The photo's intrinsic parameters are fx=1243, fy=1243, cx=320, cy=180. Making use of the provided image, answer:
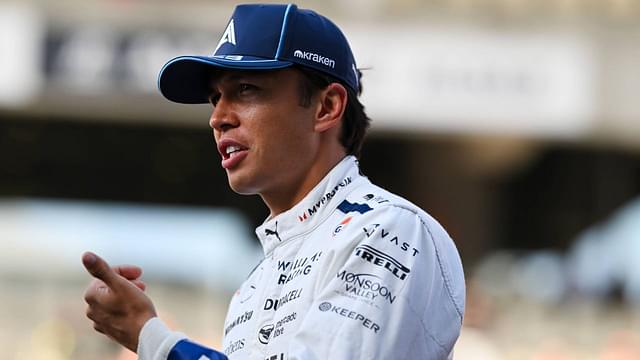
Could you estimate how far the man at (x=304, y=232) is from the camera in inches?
102

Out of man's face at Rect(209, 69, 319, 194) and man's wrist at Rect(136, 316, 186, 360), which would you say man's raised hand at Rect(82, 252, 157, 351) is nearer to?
man's wrist at Rect(136, 316, 186, 360)

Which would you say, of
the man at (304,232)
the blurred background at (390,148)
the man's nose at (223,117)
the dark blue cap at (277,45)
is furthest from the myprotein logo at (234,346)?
the blurred background at (390,148)

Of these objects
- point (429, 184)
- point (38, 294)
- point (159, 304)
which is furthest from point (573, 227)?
point (38, 294)

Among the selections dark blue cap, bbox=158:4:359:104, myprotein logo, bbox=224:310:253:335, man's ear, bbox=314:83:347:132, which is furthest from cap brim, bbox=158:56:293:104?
myprotein logo, bbox=224:310:253:335

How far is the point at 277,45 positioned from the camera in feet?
9.80

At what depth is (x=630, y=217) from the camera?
16.5m

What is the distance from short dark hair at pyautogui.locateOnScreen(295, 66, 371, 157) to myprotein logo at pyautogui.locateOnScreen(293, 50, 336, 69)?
3 cm

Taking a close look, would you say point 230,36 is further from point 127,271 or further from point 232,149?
point 127,271

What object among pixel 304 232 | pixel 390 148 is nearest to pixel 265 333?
pixel 304 232

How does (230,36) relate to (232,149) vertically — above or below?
above

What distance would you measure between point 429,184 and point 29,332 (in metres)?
5.40

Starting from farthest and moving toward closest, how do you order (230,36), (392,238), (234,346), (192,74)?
(192,74) → (230,36) → (234,346) → (392,238)

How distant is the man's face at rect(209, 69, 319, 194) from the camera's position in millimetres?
3025

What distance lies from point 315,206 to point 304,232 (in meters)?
0.07
